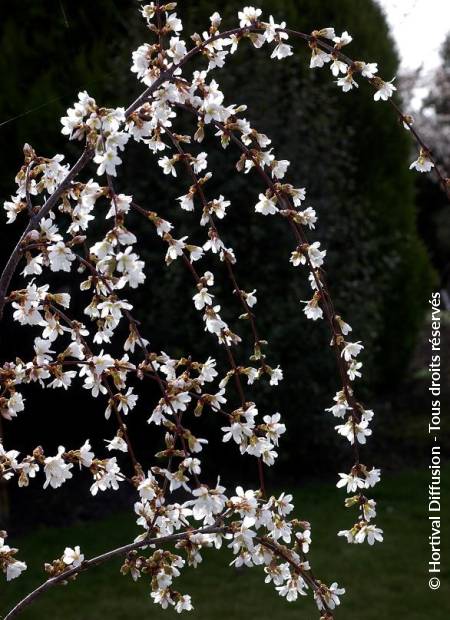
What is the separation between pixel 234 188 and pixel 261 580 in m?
1.79

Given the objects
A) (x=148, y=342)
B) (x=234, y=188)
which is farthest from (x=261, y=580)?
(x=148, y=342)

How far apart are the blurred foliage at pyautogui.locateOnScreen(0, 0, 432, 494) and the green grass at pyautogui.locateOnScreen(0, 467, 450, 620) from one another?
679 millimetres

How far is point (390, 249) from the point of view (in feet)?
17.1

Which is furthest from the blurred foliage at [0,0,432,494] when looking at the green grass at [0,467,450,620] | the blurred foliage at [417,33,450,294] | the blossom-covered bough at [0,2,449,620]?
the blurred foliage at [417,33,450,294]

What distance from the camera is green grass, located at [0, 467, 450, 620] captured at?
3.05 meters

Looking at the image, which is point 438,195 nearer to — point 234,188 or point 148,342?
point 234,188

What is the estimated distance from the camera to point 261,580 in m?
3.36

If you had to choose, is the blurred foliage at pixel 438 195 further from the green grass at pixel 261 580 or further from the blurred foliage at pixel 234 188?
the green grass at pixel 261 580

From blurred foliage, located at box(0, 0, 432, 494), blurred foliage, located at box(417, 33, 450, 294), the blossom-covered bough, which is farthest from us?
blurred foliage, located at box(417, 33, 450, 294)

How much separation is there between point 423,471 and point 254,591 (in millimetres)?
1697

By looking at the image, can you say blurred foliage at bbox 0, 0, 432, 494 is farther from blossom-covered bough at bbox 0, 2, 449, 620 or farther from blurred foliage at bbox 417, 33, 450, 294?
blurred foliage at bbox 417, 33, 450, 294

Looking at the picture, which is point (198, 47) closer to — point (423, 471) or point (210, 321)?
point (210, 321)

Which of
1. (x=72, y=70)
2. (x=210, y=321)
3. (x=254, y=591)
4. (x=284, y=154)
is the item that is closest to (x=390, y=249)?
(x=284, y=154)

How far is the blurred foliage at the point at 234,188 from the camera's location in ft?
13.4
